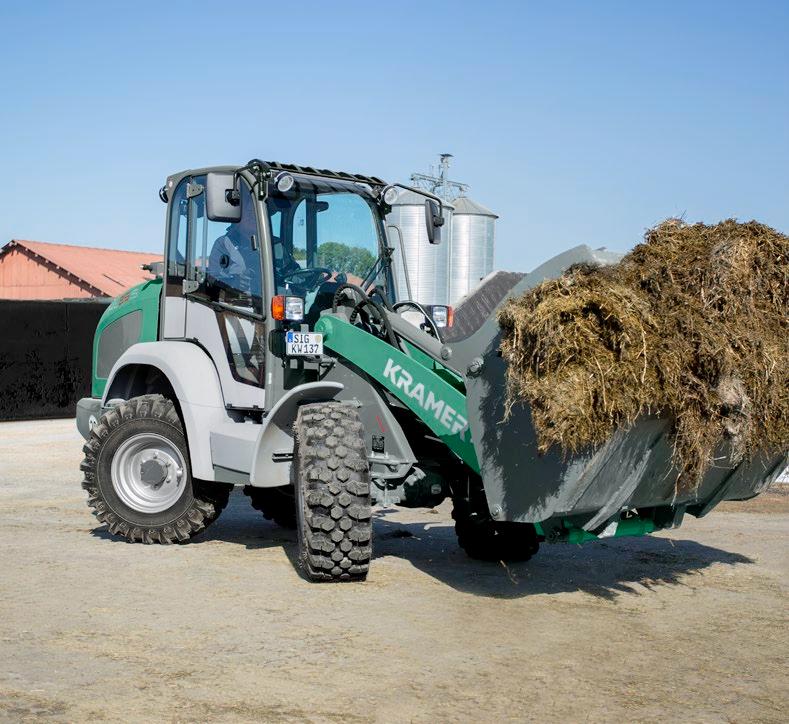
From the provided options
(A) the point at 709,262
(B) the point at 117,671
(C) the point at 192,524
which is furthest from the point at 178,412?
(A) the point at 709,262

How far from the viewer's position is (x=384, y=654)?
5.36 m

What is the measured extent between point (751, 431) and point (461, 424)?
1.63 meters

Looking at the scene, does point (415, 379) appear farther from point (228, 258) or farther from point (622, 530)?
point (228, 258)

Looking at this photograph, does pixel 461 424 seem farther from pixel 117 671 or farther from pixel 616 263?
pixel 117 671

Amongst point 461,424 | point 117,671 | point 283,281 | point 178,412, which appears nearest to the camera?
point 117,671

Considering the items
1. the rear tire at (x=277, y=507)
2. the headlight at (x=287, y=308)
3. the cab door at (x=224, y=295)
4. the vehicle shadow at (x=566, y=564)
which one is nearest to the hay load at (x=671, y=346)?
the vehicle shadow at (x=566, y=564)

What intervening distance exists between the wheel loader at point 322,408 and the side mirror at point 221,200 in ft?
0.05

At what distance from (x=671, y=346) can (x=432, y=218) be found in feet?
10.8

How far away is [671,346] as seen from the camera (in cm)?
550

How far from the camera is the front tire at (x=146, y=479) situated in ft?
26.3

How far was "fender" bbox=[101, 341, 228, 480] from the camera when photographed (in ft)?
25.3

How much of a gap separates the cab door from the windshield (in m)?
0.20

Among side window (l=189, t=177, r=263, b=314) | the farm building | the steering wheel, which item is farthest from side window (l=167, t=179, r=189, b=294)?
the farm building

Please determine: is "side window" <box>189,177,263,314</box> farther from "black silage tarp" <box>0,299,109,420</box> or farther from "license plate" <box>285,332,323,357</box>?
"black silage tarp" <box>0,299,109,420</box>
